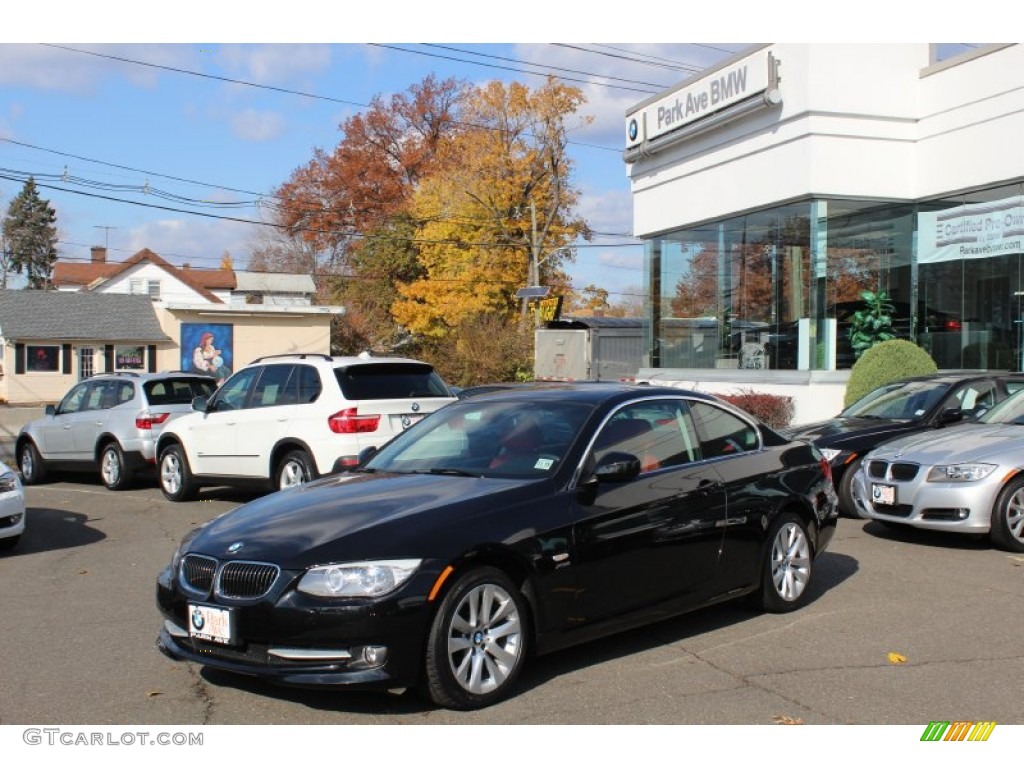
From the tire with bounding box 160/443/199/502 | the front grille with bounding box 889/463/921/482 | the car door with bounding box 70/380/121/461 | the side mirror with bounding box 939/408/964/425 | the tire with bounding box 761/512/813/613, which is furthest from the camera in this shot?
the car door with bounding box 70/380/121/461

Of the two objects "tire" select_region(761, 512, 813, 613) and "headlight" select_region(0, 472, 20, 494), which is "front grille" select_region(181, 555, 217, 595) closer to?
"tire" select_region(761, 512, 813, 613)

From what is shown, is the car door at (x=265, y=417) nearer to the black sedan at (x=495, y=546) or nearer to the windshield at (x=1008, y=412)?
the black sedan at (x=495, y=546)

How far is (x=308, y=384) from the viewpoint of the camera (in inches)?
459

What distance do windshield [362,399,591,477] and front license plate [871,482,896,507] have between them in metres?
4.64

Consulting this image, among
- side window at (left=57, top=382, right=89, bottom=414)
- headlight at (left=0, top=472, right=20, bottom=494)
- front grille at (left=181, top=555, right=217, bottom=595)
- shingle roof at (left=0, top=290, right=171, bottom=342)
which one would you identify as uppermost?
shingle roof at (left=0, top=290, right=171, bottom=342)

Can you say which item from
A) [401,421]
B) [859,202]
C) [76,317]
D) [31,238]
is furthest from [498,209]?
[31,238]

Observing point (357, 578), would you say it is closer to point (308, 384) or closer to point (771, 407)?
point (308, 384)

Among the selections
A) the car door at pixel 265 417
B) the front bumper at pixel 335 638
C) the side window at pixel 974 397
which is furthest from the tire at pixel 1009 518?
the car door at pixel 265 417

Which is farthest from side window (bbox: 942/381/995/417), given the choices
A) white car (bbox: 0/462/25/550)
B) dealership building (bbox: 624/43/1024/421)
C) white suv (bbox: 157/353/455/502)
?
white car (bbox: 0/462/25/550)

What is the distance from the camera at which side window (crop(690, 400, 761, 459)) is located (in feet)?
22.7

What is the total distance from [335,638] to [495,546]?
91 cm

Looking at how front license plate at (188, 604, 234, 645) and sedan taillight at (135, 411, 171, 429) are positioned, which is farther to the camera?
sedan taillight at (135, 411, 171, 429)

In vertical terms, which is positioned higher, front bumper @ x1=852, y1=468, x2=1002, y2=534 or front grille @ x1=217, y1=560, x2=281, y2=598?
front grille @ x1=217, y1=560, x2=281, y2=598

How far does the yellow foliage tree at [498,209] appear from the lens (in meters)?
44.8
